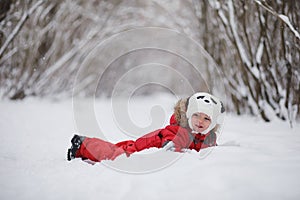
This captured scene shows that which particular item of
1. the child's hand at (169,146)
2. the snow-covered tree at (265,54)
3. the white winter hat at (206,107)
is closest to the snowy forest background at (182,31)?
the snow-covered tree at (265,54)

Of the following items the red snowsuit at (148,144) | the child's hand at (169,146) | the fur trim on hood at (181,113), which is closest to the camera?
the child's hand at (169,146)

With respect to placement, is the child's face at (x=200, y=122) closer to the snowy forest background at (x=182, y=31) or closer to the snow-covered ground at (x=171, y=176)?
the snow-covered ground at (x=171, y=176)

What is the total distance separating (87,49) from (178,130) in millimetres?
3666

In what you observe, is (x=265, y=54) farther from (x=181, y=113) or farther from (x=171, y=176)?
(x=171, y=176)

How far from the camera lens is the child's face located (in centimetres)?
189

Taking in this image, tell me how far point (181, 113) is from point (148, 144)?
0.28m

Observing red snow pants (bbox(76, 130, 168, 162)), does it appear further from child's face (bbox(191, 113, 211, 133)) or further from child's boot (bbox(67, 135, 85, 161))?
child's face (bbox(191, 113, 211, 133))

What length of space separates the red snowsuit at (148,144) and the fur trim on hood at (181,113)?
0.18 ft

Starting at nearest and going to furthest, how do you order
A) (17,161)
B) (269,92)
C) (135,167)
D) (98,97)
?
(135,167) < (17,161) < (269,92) < (98,97)

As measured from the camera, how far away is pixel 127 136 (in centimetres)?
268

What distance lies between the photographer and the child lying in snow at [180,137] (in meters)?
1.82

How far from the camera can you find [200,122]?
1.89 meters

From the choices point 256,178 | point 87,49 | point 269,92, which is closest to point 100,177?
point 256,178

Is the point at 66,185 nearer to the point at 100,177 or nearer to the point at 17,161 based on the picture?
the point at 100,177
